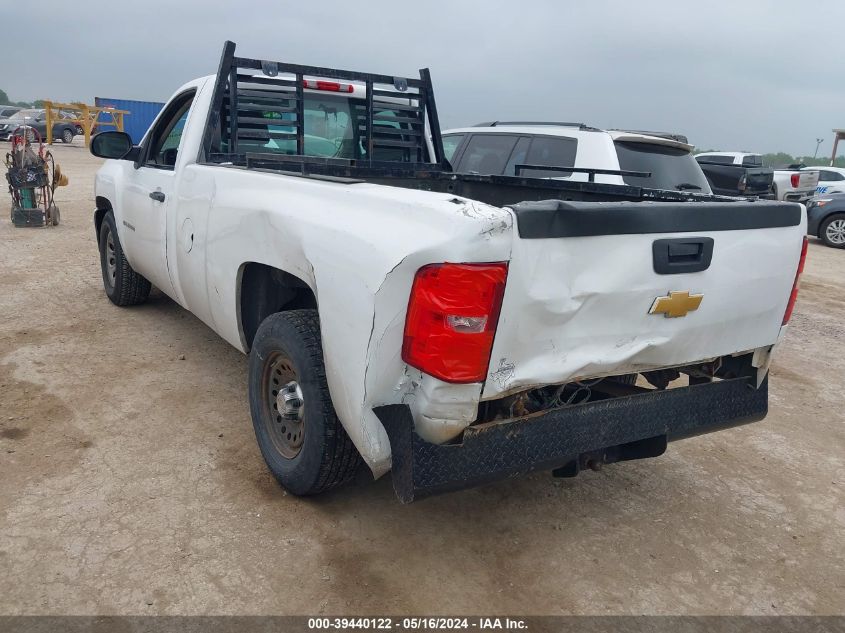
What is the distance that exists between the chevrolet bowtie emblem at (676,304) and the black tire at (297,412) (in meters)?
1.28

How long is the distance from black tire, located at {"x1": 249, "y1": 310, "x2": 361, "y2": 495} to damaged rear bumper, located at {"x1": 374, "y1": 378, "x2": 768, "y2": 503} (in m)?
0.44

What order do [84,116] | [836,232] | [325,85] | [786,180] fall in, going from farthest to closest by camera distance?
[84,116]
[786,180]
[836,232]
[325,85]

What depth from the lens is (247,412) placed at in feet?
13.3

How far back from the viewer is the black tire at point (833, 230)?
523 inches

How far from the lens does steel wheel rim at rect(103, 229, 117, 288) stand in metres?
5.80

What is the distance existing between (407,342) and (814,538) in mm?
2201

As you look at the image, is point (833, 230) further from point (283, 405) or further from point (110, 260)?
point (283, 405)

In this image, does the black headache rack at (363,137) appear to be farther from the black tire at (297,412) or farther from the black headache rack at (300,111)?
the black tire at (297,412)

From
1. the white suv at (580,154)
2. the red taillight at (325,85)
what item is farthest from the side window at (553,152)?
the red taillight at (325,85)

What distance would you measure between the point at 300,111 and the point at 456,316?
2755mm

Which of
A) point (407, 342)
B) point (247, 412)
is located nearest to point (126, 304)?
point (247, 412)

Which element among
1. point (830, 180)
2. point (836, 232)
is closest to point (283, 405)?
point (836, 232)

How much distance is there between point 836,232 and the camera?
43.8 ft

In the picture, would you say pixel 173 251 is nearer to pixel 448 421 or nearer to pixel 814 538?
pixel 448 421
